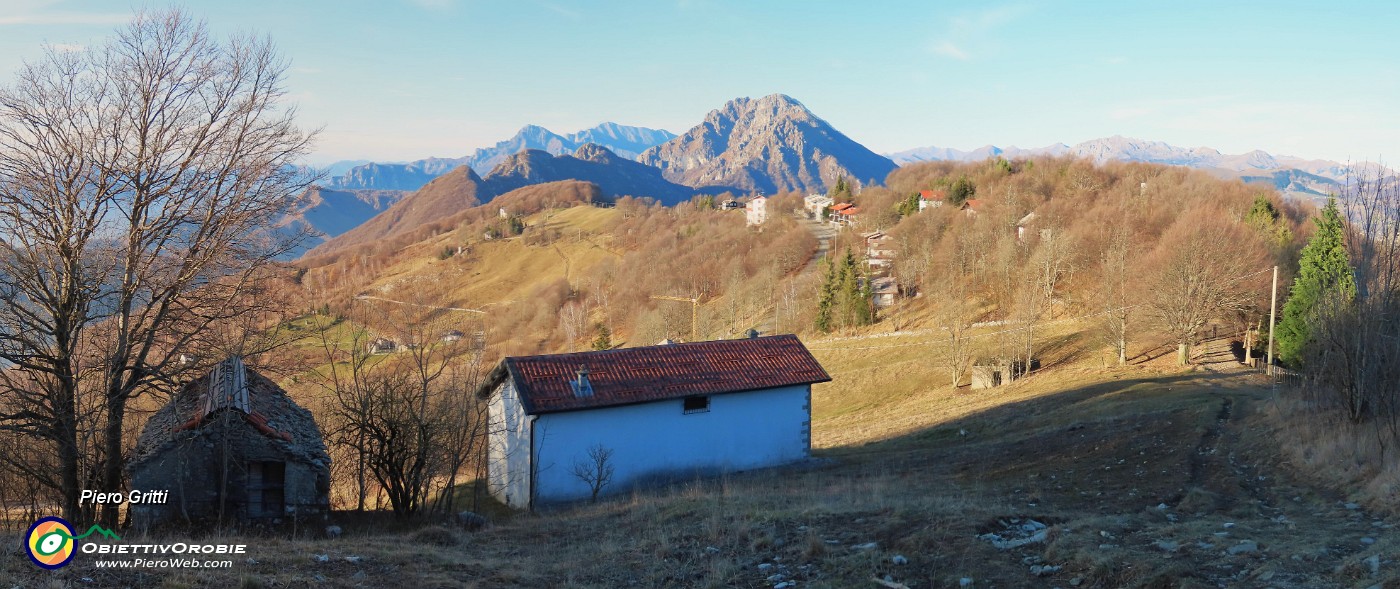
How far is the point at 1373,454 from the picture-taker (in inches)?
512

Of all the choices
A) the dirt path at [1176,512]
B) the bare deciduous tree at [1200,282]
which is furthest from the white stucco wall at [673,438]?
the bare deciduous tree at [1200,282]

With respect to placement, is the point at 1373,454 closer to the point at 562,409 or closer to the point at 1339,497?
the point at 1339,497

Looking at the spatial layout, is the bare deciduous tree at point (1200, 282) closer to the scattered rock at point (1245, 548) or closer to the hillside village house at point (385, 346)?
the scattered rock at point (1245, 548)

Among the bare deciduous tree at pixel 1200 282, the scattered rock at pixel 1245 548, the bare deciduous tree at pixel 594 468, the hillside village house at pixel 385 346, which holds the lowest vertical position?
the bare deciduous tree at pixel 594 468

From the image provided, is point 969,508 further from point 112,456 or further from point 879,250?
point 879,250

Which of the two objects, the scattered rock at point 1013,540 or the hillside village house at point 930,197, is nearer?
the scattered rock at point 1013,540

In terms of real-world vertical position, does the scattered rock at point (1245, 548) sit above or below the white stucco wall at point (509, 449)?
above

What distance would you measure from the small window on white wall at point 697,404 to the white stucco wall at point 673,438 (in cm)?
16

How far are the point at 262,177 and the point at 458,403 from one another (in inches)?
226

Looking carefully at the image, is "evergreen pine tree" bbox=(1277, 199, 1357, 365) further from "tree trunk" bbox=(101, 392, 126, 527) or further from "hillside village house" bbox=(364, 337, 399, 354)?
"tree trunk" bbox=(101, 392, 126, 527)

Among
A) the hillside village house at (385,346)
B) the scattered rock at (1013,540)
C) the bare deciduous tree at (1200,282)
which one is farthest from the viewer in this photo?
the bare deciduous tree at (1200,282)

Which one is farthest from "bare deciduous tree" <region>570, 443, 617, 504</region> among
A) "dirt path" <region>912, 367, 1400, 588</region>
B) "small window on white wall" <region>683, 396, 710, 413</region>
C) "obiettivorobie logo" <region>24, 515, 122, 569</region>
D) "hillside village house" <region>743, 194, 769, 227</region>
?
"hillside village house" <region>743, 194, 769, 227</region>

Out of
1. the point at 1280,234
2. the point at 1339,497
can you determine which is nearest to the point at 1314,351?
the point at 1339,497

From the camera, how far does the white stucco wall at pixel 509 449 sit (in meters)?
21.0
